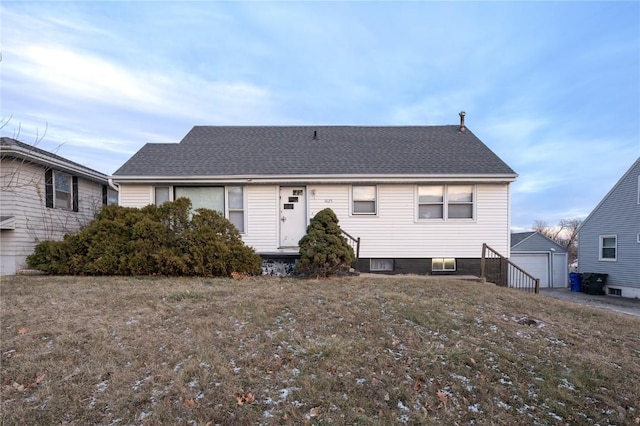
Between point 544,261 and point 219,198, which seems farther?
point 544,261

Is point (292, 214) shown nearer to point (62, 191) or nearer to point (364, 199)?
point (364, 199)

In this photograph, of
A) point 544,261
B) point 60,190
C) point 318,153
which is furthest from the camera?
point 544,261

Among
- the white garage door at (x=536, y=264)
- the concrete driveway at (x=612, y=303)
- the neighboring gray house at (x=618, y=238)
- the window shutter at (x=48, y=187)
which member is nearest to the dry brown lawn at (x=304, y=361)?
the window shutter at (x=48, y=187)

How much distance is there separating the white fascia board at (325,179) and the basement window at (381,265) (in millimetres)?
2681

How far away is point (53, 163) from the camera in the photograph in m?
10.5

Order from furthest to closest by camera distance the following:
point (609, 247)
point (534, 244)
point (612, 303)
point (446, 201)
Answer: point (534, 244) → point (609, 247) → point (612, 303) → point (446, 201)

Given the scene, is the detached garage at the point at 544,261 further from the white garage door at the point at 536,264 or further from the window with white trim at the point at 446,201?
the window with white trim at the point at 446,201

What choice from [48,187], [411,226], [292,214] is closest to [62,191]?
[48,187]

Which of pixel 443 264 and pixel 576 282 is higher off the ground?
pixel 443 264

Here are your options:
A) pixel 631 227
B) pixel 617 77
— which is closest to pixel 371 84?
pixel 617 77

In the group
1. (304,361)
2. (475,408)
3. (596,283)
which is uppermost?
(304,361)

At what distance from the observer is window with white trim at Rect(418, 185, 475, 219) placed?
10844 mm

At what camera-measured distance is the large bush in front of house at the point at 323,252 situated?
8.47m

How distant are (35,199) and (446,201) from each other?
1320 cm
